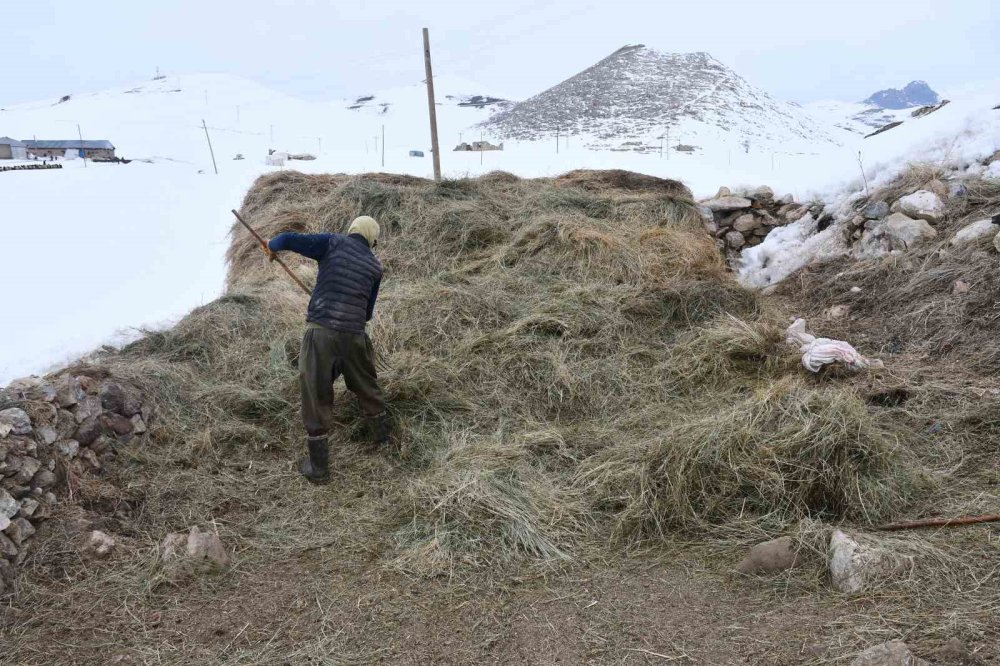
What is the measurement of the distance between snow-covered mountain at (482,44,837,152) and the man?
15796 millimetres

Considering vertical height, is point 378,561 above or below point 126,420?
below

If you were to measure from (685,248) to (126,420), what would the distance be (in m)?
5.17

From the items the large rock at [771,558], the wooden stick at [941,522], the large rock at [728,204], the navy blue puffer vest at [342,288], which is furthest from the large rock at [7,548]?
the large rock at [728,204]

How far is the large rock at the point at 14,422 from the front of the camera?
9.53ft

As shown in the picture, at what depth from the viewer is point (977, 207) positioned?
5.37m

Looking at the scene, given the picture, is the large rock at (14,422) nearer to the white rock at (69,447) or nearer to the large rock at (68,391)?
the white rock at (69,447)

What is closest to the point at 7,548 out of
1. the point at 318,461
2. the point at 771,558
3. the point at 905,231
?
the point at 318,461

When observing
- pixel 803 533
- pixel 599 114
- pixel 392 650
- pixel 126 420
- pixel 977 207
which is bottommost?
pixel 392 650

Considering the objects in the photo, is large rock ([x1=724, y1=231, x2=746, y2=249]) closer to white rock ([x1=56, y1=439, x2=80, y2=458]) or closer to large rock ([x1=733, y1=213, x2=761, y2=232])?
large rock ([x1=733, y1=213, x2=761, y2=232])

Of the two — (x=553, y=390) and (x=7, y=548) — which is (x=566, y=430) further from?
(x=7, y=548)

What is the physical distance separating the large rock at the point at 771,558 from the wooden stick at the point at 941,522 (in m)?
0.45

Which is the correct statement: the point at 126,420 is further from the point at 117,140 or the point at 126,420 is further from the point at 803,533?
the point at 117,140

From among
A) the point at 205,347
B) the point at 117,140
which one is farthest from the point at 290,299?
the point at 117,140

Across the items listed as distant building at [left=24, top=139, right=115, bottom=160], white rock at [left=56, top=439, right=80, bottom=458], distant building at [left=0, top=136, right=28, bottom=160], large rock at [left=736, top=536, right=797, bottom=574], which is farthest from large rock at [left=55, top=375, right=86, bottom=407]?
distant building at [left=0, top=136, right=28, bottom=160]
